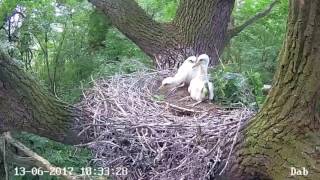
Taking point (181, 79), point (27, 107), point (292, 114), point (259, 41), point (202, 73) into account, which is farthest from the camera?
point (259, 41)

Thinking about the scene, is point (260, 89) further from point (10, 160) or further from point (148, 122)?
point (10, 160)

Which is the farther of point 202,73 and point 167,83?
point 167,83

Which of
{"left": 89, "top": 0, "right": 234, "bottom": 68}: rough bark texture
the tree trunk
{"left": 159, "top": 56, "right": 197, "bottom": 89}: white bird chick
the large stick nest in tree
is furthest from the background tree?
the tree trunk

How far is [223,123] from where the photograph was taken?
9.80ft

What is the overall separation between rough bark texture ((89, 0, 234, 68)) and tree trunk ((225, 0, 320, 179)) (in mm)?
2482

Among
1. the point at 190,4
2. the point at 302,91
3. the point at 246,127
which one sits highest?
the point at 190,4

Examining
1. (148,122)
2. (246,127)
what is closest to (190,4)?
(148,122)

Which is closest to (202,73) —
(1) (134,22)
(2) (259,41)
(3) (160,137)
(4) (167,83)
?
(4) (167,83)

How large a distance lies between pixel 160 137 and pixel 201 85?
99cm

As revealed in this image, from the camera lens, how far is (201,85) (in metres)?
3.84

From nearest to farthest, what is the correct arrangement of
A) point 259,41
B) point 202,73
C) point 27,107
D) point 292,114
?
point 292,114, point 27,107, point 202,73, point 259,41

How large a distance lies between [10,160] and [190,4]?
2875mm

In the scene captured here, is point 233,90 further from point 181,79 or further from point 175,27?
point 175,27

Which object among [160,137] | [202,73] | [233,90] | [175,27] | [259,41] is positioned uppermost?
[175,27]
